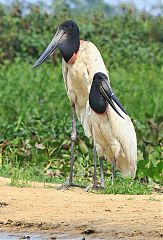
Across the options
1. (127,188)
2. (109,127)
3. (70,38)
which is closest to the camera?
(127,188)

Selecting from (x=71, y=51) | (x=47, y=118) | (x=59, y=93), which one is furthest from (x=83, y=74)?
(x=59, y=93)

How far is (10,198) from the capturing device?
689 centimetres

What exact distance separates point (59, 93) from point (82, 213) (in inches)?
254

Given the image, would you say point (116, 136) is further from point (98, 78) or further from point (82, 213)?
point (82, 213)

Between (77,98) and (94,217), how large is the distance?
87.1 inches

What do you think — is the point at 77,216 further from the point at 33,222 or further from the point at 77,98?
the point at 77,98

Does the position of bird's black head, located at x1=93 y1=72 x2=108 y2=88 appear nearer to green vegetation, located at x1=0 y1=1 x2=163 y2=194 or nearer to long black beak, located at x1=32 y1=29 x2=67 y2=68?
long black beak, located at x1=32 y1=29 x2=67 y2=68

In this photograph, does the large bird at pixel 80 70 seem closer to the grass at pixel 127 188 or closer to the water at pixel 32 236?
the grass at pixel 127 188

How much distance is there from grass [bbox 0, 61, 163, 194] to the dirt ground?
45 cm

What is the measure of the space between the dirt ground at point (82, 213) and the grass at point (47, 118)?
0.45 m

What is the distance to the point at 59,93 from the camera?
12.6 m

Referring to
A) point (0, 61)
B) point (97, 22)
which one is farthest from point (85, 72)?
point (97, 22)

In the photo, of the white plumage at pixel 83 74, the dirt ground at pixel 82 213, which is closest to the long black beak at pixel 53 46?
the white plumage at pixel 83 74

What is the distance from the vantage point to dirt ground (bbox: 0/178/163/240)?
572 cm
